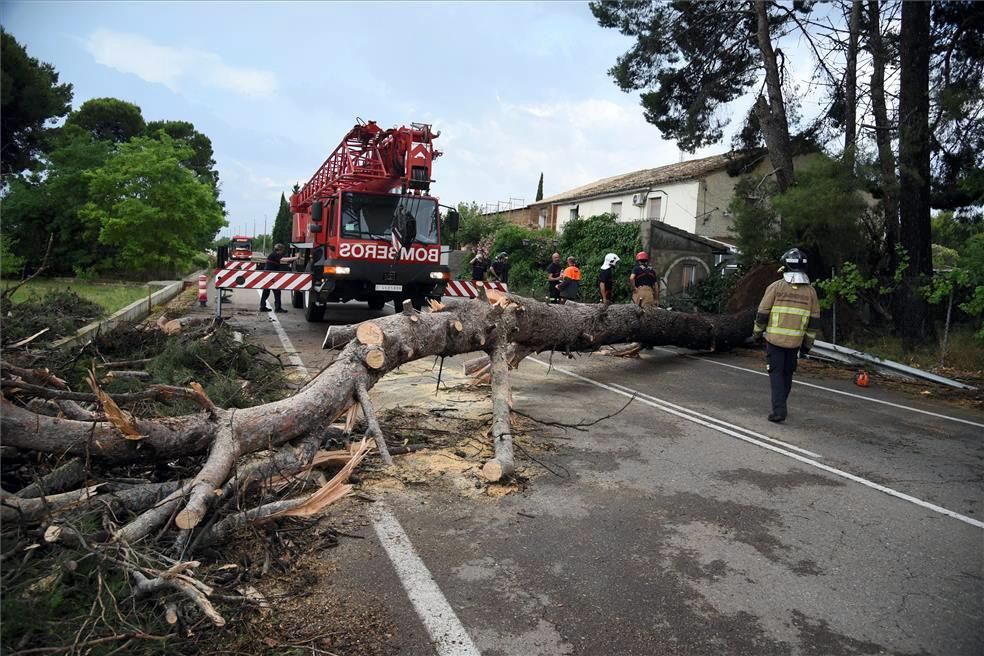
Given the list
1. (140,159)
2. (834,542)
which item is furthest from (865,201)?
(140,159)

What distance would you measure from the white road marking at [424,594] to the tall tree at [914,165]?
36.0 ft

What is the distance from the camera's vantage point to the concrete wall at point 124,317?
312 inches

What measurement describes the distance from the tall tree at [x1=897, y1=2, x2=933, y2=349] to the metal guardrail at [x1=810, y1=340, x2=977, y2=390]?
146 centimetres

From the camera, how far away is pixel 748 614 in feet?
10.4

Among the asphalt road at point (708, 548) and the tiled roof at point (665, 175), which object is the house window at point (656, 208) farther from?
the asphalt road at point (708, 548)

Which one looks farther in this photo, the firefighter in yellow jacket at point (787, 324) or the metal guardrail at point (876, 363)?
the metal guardrail at point (876, 363)

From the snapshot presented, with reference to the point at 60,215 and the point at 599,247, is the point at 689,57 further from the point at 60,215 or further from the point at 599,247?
the point at 60,215

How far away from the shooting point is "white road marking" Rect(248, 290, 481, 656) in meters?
2.83

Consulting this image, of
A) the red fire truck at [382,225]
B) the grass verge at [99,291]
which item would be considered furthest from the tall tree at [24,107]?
the red fire truck at [382,225]

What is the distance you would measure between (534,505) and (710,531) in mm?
1138

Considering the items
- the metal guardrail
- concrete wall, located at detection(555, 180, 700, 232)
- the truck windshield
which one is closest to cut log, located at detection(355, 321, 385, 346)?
the truck windshield

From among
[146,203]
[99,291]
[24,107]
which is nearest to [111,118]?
[24,107]

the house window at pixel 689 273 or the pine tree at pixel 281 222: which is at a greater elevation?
the pine tree at pixel 281 222

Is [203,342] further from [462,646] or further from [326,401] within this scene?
[462,646]
